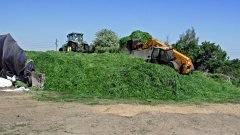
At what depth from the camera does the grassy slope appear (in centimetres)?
1623

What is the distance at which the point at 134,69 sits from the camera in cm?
1770

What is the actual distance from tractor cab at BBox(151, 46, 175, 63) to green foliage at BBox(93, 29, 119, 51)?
24.9m

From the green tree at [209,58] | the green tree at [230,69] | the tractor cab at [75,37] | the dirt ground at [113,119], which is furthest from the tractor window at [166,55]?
the tractor cab at [75,37]

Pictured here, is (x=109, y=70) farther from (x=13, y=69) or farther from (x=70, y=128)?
(x=70, y=128)

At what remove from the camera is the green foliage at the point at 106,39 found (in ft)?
154

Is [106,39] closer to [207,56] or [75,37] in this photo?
[75,37]

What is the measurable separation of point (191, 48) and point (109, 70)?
14233 mm

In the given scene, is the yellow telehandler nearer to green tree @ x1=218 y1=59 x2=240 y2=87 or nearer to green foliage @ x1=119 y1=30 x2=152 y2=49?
green foliage @ x1=119 y1=30 x2=152 y2=49

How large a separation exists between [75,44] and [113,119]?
21231mm

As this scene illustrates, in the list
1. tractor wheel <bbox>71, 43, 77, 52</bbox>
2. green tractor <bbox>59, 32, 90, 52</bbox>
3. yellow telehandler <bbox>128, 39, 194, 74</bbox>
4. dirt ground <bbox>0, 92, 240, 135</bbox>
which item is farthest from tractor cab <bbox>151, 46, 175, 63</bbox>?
tractor wheel <bbox>71, 43, 77, 52</bbox>

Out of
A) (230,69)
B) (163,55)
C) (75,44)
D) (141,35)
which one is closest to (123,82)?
(163,55)

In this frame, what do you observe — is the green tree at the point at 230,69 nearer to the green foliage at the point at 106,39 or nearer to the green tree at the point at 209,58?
the green tree at the point at 209,58

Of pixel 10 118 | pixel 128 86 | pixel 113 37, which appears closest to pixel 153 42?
pixel 128 86

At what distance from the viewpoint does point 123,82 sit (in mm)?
16922
